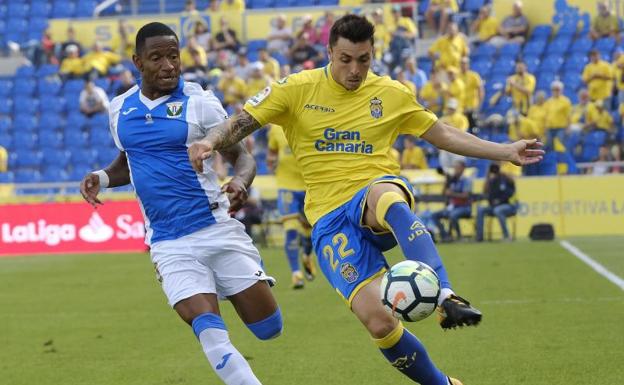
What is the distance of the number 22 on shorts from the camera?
6.63 metres

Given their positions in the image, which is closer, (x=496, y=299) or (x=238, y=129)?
(x=238, y=129)

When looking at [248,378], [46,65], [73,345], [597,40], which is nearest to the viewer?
[248,378]

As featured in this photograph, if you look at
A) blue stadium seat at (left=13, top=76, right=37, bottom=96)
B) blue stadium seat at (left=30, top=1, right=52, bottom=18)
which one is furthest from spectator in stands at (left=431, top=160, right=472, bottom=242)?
blue stadium seat at (left=30, top=1, right=52, bottom=18)

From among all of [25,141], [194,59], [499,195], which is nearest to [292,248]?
[499,195]

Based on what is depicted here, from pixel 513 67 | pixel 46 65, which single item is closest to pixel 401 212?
pixel 513 67

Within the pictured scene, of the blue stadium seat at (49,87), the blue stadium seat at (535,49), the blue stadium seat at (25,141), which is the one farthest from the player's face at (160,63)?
the blue stadium seat at (49,87)

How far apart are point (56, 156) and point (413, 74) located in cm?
894

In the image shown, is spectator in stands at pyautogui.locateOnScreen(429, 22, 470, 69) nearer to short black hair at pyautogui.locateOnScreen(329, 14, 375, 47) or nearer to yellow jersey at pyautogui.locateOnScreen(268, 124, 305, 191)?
yellow jersey at pyautogui.locateOnScreen(268, 124, 305, 191)

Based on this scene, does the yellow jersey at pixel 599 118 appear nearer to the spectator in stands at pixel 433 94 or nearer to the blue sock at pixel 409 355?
the spectator in stands at pixel 433 94

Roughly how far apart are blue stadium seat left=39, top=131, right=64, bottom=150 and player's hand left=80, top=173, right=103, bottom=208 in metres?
22.1

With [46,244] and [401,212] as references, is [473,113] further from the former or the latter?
[401,212]

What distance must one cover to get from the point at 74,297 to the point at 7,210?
9116 mm

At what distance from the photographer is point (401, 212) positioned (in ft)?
20.5

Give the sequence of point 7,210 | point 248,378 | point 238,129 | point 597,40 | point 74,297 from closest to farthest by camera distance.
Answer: point 248,378, point 238,129, point 74,297, point 7,210, point 597,40
